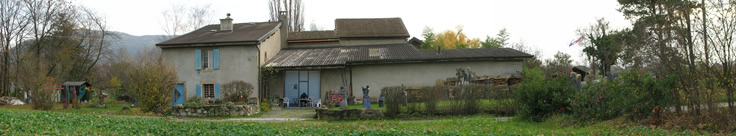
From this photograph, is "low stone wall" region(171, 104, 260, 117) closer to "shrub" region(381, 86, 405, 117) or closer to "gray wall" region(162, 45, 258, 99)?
"shrub" region(381, 86, 405, 117)

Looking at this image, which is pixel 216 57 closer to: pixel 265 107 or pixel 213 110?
pixel 265 107

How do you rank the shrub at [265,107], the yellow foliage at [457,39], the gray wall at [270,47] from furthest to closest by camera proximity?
the yellow foliage at [457,39]
the gray wall at [270,47]
the shrub at [265,107]

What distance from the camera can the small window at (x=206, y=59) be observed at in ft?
87.9

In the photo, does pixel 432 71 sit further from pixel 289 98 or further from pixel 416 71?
pixel 289 98


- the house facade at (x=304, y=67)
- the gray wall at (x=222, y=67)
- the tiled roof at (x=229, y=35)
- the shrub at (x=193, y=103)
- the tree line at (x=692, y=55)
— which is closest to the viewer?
the tree line at (x=692, y=55)

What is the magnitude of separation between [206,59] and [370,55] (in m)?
8.65

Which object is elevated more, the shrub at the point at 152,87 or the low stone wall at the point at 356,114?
the shrub at the point at 152,87

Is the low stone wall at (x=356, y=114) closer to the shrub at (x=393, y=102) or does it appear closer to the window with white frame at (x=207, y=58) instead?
the shrub at (x=393, y=102)

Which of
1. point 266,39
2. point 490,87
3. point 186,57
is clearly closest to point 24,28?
point 186,57

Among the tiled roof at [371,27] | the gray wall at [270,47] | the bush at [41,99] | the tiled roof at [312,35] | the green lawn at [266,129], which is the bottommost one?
the green lawn at [266,129]

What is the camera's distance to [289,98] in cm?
2647

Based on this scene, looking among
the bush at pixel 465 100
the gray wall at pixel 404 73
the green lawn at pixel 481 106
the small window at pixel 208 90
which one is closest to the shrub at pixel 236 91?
the small window at pixel 208 90

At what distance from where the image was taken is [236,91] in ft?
77.0

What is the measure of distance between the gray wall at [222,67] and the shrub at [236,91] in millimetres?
2347
